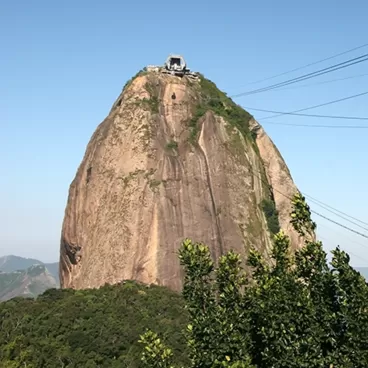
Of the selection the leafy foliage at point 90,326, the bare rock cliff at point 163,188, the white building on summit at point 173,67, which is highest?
the white building on summit at point 173,67

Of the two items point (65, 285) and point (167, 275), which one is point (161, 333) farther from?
point (65, 285)

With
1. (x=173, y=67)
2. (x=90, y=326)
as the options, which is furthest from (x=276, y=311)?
(x=173, y=67)

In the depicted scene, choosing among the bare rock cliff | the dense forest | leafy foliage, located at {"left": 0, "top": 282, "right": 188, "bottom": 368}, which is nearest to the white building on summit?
the bare rock cliff

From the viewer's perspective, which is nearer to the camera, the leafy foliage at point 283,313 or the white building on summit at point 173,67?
the leafy foliage at point 283,313

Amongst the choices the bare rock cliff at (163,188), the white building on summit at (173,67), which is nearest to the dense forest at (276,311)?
the bare rock cliff at (163,188)

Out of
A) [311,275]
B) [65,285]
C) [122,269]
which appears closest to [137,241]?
[122,269]

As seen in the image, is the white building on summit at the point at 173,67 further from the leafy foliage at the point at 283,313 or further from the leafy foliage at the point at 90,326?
the leafy foliage at the point at 283,313

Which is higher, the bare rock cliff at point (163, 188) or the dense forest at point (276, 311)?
the bare rock cliff at point (163, 188)
